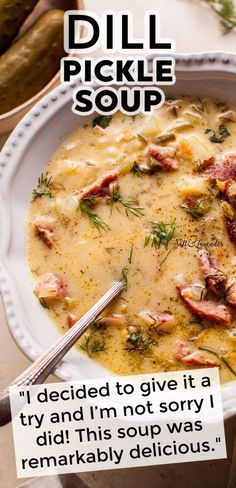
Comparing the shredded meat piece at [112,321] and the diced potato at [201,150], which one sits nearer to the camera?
the shredded meat piece at [112,321]

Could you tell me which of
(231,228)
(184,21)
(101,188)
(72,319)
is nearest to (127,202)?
(101,188)

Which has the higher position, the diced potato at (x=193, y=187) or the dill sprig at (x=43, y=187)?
the diced potato at (x=193, y=187)

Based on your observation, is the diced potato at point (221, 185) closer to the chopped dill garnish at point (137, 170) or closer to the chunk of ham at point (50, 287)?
the chopped dill garnish at point (137, 170)

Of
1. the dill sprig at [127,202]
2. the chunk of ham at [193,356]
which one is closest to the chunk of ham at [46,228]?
the dill sprig at [127,202]

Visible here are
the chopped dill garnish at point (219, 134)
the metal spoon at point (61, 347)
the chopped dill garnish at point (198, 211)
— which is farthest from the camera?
the chopped dill garnish at point (219, 134)

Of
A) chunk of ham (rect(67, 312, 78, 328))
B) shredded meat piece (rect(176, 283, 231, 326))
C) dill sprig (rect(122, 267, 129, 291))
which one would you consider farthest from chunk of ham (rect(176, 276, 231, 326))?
chunk of ham (rect(67, 312, 78, 328))

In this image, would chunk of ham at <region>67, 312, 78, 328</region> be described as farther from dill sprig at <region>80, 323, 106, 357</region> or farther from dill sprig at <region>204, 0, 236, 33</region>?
dill sprig at <region>204, 0, 236, 33</region>

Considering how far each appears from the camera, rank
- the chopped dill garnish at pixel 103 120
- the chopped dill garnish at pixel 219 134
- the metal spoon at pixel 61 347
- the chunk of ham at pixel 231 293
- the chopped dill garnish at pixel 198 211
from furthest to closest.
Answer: the chopped dill garnish at pixel 103 120, the chopped dill garnish at pixel 219 134, the chopped dill garnish at pixel 198 211, the chunk of ham at pixel 231 293, the metal spoon at pixel 61 347

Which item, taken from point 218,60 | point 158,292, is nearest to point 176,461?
point 158,292
